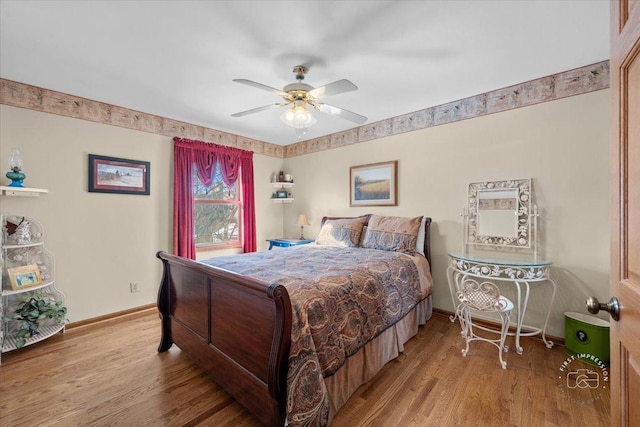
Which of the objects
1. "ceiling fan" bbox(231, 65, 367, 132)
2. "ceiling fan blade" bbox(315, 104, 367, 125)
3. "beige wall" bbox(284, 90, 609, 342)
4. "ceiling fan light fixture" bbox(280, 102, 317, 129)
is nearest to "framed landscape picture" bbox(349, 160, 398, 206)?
"beige wall" bbox(284, 90, 609, 342)

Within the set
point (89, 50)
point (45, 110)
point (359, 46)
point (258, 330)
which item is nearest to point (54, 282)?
point (45, 110)

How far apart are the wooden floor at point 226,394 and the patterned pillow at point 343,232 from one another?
1339mm

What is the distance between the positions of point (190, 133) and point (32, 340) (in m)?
2.78

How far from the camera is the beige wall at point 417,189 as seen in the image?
2453mm

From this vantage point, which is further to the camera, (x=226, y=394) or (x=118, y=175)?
(x=118, y=175)

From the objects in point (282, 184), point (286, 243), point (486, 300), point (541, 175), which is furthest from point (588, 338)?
point (282, 184)

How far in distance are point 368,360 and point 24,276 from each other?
321cm

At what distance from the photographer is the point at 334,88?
2086 mm

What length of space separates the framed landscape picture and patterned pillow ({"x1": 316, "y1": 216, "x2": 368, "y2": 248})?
359 mm

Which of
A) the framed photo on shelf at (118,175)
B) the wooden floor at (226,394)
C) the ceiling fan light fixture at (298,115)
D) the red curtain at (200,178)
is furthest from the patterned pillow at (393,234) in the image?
the framed photo on shelf at (118,175)

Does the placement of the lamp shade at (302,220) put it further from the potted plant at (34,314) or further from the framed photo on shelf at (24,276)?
the framed photo on shelf at (24,276)

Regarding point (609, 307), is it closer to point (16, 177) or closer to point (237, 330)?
point (237, 330)

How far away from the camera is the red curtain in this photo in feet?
12.1

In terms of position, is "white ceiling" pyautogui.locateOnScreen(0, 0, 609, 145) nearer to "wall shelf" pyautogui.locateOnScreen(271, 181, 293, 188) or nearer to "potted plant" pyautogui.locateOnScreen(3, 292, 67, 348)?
"wall shelf" pyautogui.locateOnScreen(271, 181, 293, 188)
